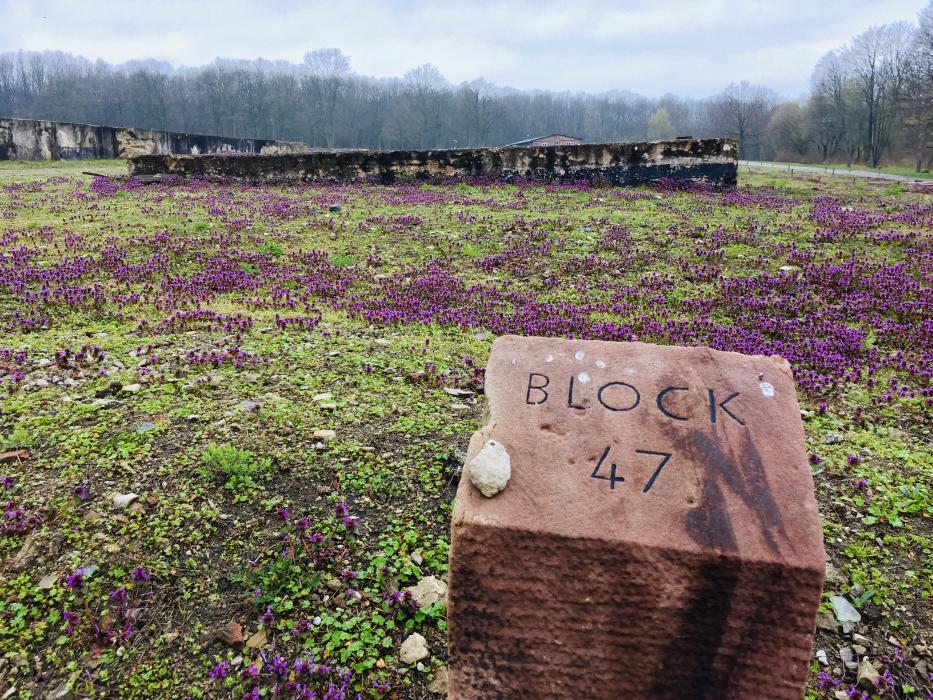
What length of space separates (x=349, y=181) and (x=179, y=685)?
19.0 m

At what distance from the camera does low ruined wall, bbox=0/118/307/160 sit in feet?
81.0

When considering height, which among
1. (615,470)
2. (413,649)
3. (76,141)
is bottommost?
(413,649)

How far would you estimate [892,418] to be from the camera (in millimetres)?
4984

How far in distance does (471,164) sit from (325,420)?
17.0 meters

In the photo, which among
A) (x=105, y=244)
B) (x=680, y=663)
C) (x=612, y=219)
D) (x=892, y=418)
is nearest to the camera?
(x=680, y=663)

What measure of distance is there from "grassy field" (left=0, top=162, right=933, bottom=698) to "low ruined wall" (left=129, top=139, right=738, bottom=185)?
8.15 m

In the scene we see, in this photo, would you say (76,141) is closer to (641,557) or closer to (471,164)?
(471,164)

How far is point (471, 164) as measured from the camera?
20188 millimetres

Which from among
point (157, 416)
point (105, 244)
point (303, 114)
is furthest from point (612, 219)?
point (303, 114)

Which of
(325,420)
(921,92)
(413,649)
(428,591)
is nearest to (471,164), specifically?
(325,420)

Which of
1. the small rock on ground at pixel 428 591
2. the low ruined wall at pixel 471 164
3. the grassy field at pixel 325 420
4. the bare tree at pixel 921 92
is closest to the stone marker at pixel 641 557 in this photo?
the grassy field at pixel 325 420

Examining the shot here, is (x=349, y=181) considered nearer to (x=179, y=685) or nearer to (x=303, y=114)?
(x=179, y=685)

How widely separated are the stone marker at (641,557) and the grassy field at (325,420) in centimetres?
24

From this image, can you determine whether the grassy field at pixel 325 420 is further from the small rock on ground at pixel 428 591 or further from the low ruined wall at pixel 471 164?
the low ruined wall at pixel 471 164
